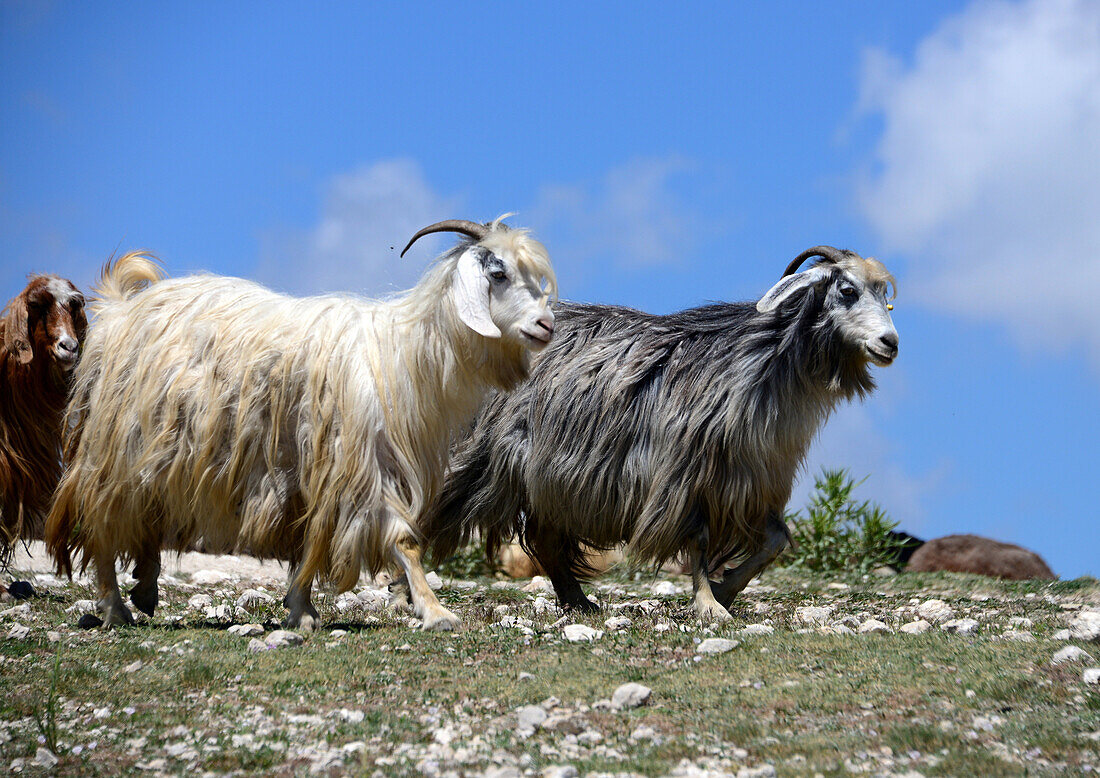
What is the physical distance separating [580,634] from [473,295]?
1.95m

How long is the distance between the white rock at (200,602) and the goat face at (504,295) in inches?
128

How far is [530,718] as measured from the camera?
4.52 meters

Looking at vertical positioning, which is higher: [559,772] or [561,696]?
[561,696]

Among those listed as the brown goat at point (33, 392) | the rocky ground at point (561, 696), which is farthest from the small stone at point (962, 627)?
the brown goat at point (33, 392)

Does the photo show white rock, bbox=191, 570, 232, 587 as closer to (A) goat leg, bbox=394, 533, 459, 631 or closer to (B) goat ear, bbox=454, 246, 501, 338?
(A) goat leg, bbox=394, 533, 459, 631

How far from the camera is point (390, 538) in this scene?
259 inches

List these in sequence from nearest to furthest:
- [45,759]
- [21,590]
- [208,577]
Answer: [45,759] → [21,590] → [208,577]

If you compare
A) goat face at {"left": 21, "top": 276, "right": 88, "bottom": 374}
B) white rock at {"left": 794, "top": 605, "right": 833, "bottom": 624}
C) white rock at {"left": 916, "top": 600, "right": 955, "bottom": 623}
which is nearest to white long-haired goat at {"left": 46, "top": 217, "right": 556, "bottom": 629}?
goat face at {"left": 21, "top": 276, "right": 88, "bottom": 374}

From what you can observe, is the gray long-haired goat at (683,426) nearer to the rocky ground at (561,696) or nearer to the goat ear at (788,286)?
the goat ear at (788,286)

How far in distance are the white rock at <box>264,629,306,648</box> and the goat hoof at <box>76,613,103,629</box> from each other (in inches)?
68.0

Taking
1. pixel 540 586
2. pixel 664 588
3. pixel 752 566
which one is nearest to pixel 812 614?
pixel 752 566

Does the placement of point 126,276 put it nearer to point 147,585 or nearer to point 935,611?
point 147,585

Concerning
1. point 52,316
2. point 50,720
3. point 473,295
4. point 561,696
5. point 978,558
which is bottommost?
point 50,720

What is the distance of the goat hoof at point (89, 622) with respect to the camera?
7.30 meters
